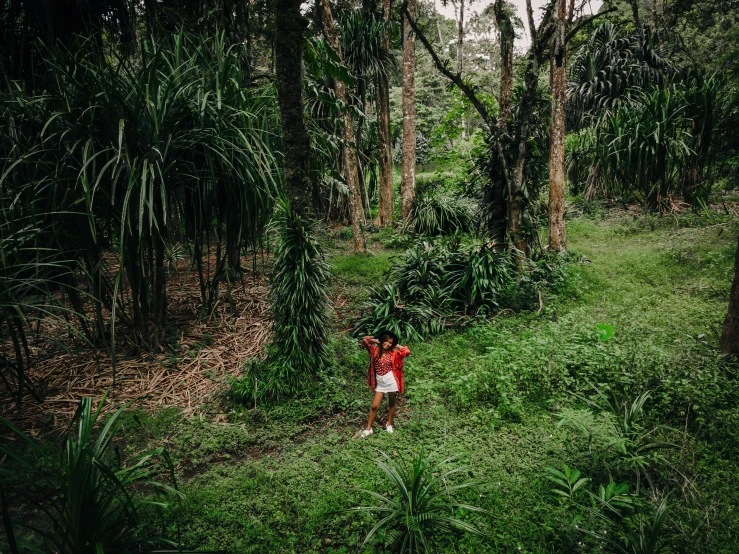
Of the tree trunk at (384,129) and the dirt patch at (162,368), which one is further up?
the tree trunk at (384,129)

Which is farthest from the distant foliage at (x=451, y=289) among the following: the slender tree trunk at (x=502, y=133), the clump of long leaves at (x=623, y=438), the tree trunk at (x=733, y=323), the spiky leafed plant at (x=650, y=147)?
the spiky leafed plant at (x=650, y=147)

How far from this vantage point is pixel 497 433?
148 inches

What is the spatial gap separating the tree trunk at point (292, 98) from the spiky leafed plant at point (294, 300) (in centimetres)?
26

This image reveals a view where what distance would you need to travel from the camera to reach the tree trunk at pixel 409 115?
1047 cm

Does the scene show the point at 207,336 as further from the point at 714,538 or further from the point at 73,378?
the point at 714,538

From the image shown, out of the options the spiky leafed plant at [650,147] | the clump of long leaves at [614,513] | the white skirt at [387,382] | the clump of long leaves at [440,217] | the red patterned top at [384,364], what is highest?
the spiky leafed plant at [650,147]

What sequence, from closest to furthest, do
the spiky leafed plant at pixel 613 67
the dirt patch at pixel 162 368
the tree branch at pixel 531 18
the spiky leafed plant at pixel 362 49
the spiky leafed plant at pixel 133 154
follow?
the spiky leafed plant at pixel 133 154
the dirt patch at pixel 162 368
the tree branch at pixel 531 18
the spiky leafed plant at pixel 362 49
the spiky leafed plant at pixel 613 67

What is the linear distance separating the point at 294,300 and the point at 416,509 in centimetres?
233

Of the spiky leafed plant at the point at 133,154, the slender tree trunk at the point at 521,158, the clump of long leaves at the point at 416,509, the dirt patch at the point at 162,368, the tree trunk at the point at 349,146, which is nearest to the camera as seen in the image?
the clump of long leaves at the point at 416,509

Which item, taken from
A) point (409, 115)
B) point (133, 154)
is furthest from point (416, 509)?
point (409, 115)

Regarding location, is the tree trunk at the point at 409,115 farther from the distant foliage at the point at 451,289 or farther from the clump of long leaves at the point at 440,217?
the distant foliage at the point at 451,289

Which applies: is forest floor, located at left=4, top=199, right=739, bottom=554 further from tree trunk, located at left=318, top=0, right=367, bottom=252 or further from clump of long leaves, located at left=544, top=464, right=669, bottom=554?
tree trunk, located at left=318, top=0, right=367, bottom=252

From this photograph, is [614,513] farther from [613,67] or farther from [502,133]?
[613,67]

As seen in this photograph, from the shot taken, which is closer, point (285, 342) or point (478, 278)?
point (285, 342)
